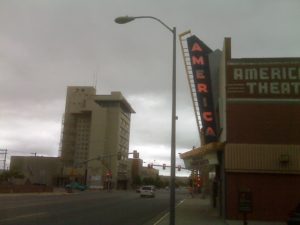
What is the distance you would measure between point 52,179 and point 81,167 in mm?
9961

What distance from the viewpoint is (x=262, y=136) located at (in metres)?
24.2

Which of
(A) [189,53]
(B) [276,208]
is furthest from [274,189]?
(A) [189,53]

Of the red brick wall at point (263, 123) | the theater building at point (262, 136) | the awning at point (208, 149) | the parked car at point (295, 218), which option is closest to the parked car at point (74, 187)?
the awning at point (208, 149)

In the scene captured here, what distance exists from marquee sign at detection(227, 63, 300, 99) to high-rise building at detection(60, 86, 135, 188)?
11225cm

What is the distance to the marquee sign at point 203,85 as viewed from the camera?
93.7 ft

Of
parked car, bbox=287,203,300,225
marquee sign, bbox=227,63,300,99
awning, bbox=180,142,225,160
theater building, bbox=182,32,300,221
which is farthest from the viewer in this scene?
awning, bbox=180,142,225,160

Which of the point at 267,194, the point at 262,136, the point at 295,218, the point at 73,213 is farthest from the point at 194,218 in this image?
the point at 295,218

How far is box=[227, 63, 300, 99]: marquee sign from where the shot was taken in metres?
24.3

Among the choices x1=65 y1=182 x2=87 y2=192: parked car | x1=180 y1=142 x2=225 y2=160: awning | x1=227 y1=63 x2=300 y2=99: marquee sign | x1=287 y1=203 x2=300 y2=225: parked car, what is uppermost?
x1=227 y1=63 x2=300 y2=99: marquee sign

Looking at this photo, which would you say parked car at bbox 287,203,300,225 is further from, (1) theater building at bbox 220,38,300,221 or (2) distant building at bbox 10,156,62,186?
(2) distant building at bbox 10,156,62,186

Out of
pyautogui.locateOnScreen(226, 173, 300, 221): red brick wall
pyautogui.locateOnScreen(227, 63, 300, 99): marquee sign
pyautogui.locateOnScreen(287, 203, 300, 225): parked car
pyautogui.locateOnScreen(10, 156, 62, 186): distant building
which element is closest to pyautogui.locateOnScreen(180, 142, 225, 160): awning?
pyautogui.locateOnScreen(226, 173, 300, 221): red brick wall

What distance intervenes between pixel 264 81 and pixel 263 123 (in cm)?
233

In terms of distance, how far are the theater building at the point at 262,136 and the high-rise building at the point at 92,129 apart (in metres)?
112

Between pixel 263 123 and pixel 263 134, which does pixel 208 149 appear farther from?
pixel 263 123
